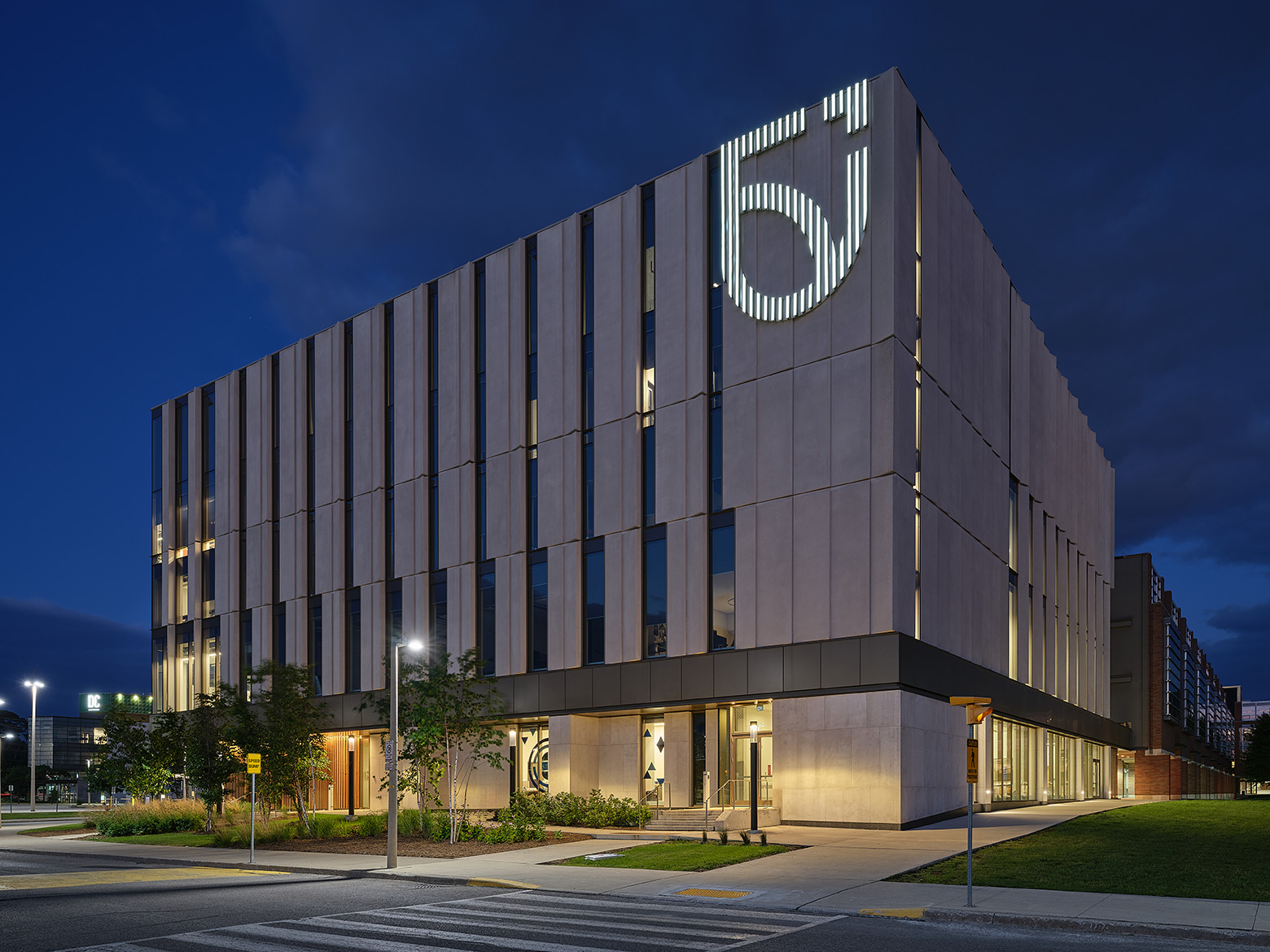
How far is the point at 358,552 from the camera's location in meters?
50.8

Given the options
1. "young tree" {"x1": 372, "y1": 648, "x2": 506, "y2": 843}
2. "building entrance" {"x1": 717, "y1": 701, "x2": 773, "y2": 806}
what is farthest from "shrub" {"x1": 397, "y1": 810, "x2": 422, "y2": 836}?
"building entrance" {"x1": 717, "y1": 701, "x2": 773, "y2": 806}

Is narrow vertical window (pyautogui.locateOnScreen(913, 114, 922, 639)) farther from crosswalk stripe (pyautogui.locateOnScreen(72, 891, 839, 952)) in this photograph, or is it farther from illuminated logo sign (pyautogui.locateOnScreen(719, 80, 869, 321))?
crosswalk stripe (pyautogui.locateOnScreen(72, 891, 839, 952))

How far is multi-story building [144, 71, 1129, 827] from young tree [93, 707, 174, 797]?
8.84 metres

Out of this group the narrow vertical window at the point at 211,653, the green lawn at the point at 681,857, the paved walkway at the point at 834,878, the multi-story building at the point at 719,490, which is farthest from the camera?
the narrow vertical window at the point at 211,653

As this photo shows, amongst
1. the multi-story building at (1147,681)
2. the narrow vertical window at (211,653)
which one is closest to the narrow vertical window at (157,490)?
the narrow vertical window at (211,653)

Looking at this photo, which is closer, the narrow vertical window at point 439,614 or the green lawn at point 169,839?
the green lawn at point 169,839

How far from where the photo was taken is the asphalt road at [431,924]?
14562 mm

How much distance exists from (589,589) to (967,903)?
24848 mm

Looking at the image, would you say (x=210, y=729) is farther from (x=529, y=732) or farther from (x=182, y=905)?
(x=182, y=905)

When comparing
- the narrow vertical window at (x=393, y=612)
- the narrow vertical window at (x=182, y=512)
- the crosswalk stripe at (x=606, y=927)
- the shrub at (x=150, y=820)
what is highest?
the narrow vertical window at (x=182, y=512)

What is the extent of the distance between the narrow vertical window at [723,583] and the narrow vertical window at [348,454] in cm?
2146

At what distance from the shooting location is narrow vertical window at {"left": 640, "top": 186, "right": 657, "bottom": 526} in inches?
1544

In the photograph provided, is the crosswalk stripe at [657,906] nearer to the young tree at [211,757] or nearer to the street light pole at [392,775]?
the street light pole at [392,775]

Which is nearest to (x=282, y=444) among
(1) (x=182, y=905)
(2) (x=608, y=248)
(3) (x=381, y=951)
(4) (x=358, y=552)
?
(4) (x=358, y=552)
